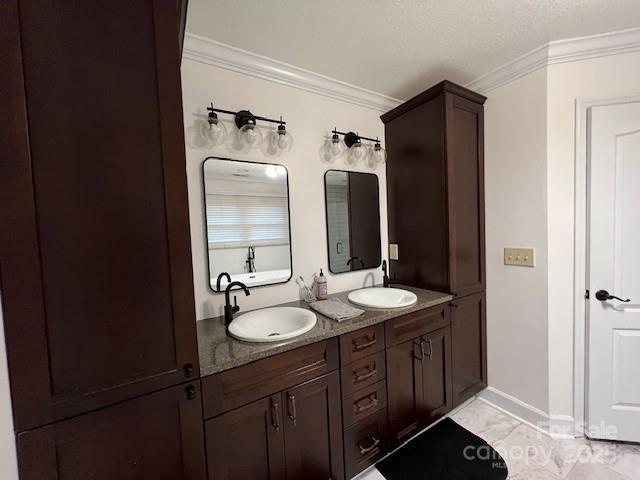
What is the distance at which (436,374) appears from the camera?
1800 millimetres

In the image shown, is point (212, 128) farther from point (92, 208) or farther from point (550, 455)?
point (550, 455)

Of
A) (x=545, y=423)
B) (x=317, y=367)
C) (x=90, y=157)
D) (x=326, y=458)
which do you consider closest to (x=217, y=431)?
(x=317, y=367)

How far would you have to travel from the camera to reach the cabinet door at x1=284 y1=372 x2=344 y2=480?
121 cm

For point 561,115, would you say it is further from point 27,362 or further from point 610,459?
point 27,362

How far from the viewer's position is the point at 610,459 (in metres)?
1.54

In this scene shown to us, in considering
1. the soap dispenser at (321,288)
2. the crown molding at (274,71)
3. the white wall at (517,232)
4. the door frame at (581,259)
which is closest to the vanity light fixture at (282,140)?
the crown molding at (274,71)

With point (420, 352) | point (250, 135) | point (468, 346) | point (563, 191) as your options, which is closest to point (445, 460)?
point (420, 352)

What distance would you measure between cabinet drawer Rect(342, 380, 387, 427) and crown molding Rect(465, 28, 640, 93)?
224 centimetres

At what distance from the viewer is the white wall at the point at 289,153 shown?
1538mm

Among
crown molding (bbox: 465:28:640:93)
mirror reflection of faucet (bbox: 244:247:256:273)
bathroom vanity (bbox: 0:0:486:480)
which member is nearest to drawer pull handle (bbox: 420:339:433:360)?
bathroom vanity (bbox: 0:0:486:480)

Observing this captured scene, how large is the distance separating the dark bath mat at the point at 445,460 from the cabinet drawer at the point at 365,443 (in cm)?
13

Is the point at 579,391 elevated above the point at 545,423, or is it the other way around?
the point at 579,391

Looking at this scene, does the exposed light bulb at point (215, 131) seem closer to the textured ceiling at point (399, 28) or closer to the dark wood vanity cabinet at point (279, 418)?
the textured ceiling at point (399, 28)

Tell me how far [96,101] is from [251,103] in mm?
1026
